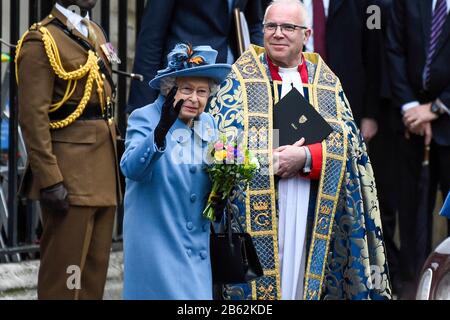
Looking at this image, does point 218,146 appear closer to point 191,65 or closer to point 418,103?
point 191,65

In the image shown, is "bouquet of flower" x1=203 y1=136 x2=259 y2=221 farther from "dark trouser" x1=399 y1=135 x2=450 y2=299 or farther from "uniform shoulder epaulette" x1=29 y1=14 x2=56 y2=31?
"dark trouser" x1=399 y1=135 x2=450 y2=299

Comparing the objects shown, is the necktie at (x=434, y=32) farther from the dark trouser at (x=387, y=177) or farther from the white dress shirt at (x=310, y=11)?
the white dress shirt at (x=310, y=11)

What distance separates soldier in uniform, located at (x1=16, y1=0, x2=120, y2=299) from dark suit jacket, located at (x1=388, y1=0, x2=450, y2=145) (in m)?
3.04

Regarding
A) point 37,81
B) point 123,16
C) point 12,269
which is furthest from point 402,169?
point 37,81

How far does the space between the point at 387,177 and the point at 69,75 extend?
3.81 meters

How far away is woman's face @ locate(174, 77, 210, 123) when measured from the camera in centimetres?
740

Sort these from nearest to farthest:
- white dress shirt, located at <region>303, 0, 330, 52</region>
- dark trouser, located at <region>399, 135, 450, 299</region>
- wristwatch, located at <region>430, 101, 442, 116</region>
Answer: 1. white dress shirt, located at <region>303, 0, 330, 52</region>
2. wristwatch, located at <region>430, 101, 442, 116</region>
3. dark trouser, located at <region>399, 135, 450, 299</region>

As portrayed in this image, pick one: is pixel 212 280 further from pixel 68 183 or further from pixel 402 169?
pixel 402 169

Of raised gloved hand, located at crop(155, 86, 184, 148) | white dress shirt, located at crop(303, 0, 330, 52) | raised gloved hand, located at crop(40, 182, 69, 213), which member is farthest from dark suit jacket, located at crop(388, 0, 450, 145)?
raised gloved hand, located at crop(155, 86, 184, 148)

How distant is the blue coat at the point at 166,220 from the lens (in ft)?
24.4

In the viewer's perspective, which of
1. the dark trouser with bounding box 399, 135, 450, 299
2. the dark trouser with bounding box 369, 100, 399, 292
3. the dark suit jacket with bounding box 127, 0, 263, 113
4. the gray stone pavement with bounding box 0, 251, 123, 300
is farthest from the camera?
the dark trouser with bounding box 369, 100, 399, 292

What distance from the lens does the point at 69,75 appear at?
27.4ft

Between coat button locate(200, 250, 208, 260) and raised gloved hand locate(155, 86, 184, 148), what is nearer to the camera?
raised gloved hand locate(155, 86, 184, 148)

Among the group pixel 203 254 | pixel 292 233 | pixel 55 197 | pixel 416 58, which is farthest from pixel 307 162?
pixel 416 58
